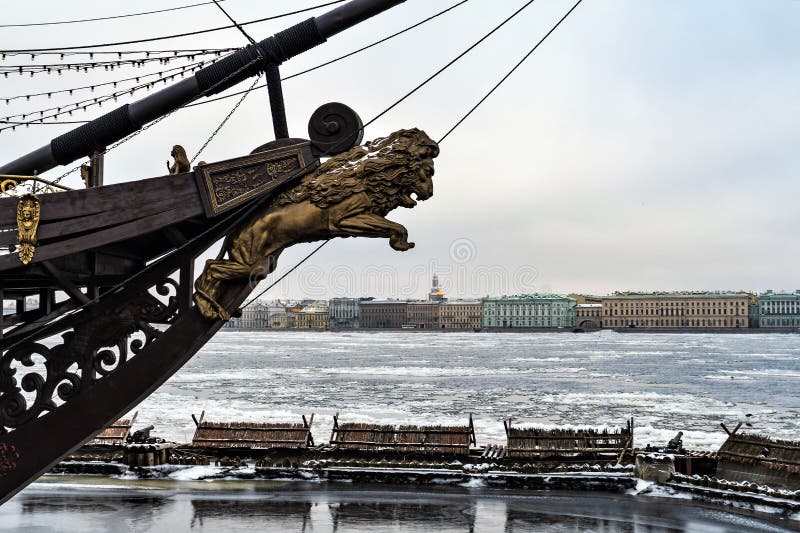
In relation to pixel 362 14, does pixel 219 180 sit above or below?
below

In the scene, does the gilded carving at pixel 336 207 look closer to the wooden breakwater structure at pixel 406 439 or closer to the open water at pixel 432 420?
the open water at pixel 432 420

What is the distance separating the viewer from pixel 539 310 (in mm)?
194625

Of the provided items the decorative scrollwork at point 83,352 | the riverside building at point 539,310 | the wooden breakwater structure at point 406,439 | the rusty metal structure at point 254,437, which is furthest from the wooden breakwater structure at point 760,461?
the riverside building at point 539,310

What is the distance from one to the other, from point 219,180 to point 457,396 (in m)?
36.1

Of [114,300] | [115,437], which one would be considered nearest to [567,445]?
[115,437]

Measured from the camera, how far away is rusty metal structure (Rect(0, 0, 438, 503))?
20.2 ft

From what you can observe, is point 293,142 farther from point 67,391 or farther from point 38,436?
point 38,436

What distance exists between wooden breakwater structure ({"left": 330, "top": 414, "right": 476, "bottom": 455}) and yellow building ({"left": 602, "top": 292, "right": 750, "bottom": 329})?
17859 centimetres

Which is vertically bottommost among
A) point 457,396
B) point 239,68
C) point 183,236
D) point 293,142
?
point 457,396

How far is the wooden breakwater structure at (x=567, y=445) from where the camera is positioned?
48.1 feet

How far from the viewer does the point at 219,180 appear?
624cm

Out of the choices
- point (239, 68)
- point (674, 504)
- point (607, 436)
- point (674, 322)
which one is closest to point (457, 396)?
point (607, 436)

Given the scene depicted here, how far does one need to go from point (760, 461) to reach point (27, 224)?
11538 mm

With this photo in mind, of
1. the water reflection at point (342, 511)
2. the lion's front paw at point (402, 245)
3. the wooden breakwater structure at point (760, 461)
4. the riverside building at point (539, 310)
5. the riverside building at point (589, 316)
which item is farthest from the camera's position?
the riverside building at point (589, 316)
